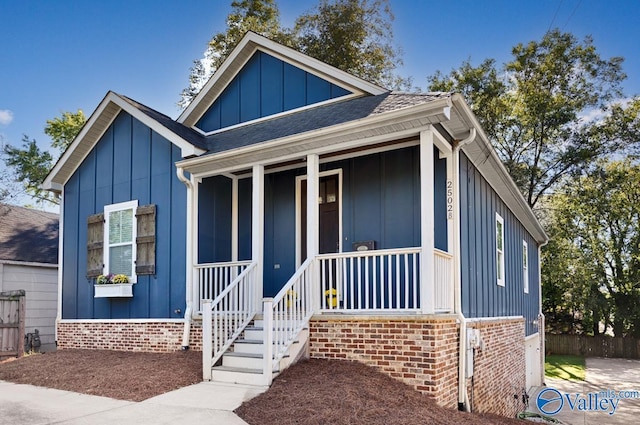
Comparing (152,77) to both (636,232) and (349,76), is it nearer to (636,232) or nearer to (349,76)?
(349,76)

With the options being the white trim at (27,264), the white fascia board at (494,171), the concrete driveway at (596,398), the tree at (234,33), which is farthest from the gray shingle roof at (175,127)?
the tree at (234,33)

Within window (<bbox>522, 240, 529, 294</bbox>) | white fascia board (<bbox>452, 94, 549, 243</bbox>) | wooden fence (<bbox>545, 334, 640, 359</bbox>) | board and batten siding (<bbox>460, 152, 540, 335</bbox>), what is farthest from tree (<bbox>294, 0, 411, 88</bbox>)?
wooden fence (<bbox>545, 334, 640, 359</bbox>)

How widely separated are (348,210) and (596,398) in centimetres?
983

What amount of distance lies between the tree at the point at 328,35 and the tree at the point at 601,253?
36.0ft

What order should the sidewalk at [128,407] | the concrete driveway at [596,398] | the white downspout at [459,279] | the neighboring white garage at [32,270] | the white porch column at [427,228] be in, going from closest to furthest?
1. the sidewalk at [128,407]
2. the white porch column at [427,228]
3. the white downspout at [459,279]
4. the concrete driveway at [596,398]
5. the neighboring white garage at [32,270]

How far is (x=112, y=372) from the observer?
7527 mm

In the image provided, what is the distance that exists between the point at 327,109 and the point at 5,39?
1016cm

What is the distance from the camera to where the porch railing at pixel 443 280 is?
22.2ft

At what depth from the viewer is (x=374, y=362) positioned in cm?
660

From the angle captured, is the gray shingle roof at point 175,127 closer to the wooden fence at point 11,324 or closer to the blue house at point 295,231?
the blue house at point 295,231

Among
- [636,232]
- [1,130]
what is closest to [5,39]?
[1,130]

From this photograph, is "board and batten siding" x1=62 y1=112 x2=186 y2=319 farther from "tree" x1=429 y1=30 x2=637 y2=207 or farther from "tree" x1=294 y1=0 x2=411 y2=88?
"tree" x1=429 y1=30 x2=637 y2=207

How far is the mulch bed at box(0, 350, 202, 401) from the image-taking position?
6660 millimetres

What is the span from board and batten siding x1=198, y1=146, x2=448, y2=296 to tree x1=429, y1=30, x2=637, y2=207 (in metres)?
18.2
